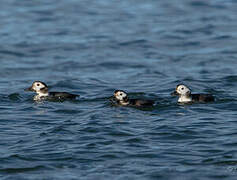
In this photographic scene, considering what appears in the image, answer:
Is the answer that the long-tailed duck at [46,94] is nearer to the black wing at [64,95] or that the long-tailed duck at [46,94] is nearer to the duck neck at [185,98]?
the black wing at [64,95]

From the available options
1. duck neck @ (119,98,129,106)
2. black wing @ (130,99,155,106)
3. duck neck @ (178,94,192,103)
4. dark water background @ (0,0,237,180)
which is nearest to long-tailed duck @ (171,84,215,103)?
duck neck @ (178,94,192,103)

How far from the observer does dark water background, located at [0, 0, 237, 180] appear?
12.0 meters

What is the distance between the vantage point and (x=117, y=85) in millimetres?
19266

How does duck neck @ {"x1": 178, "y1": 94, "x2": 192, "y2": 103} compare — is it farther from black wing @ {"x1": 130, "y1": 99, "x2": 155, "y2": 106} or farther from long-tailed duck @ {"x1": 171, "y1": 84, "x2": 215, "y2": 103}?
black wing @ {"x1": 130, "y1": 99, "x2": 155, "y2": 106}

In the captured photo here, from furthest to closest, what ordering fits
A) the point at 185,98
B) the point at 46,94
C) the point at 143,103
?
the point at 46,94 → the point at 185,98 → the point at 143,103

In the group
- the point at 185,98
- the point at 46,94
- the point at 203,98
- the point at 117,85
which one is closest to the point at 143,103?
the point at 185,98

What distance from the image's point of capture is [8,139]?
1356 cm

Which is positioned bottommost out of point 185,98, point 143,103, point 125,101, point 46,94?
point 143,103

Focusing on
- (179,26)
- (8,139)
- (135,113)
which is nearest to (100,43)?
(179,26)

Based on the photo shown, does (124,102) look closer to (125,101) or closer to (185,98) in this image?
(125,101)

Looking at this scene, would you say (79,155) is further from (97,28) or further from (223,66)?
(97,28)

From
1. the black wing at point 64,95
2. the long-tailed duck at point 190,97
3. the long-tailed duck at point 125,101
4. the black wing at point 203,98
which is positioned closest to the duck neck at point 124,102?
the long-tailed duck at point 125,101

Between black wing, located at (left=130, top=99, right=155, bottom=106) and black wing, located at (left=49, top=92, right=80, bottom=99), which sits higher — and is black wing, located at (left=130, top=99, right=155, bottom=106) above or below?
below

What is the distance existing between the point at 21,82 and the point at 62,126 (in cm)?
592
